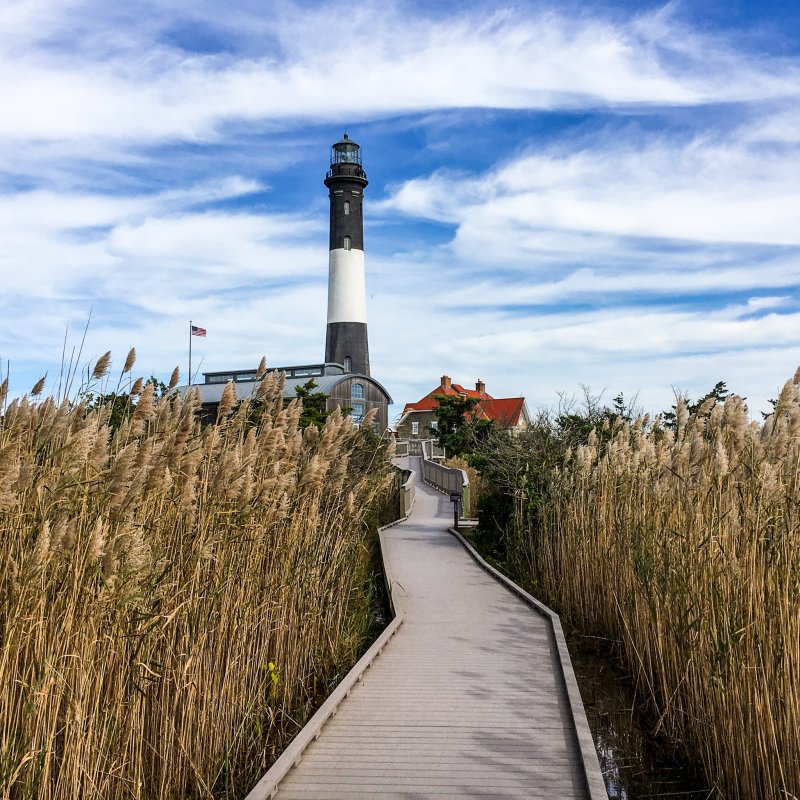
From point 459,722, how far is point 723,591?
1.82 meters

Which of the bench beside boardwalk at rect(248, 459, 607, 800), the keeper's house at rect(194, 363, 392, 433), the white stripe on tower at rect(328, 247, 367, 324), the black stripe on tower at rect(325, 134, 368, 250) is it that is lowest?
the bench beside boardwalk at rect(248, 459, 607, 800)

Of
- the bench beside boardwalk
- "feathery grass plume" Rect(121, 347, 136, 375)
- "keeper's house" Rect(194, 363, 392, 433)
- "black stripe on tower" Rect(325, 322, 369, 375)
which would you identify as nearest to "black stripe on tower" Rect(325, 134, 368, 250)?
"black stripe on tower" Rect(325, 322, 369, 375)

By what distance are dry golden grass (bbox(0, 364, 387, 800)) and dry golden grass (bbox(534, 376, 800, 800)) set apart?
7.54ft

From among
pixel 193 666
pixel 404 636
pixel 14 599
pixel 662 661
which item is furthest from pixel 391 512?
pixel 14 599

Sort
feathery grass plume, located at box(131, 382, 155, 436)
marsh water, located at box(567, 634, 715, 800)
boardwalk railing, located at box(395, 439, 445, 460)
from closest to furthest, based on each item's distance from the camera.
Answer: feathery grass plume, located at box(131, 382, 155, 436), marsh water, located at box(567, 634, 715, 800), boardwalk railing, located at box(395, 439, 445, 460)

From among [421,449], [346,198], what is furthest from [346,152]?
[421,449]

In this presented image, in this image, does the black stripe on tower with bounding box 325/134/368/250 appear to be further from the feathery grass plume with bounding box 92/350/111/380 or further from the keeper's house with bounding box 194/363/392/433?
the feathery grass plume with bounding box 92/350/111/380

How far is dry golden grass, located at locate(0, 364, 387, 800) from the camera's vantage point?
317cm

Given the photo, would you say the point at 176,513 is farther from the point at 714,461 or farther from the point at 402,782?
the point at 714,461

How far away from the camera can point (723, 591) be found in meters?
4.56

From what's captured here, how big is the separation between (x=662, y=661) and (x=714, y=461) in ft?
4.46

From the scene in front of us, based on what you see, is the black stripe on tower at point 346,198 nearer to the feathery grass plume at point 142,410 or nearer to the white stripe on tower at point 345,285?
the white stripe on tower at point 345,285

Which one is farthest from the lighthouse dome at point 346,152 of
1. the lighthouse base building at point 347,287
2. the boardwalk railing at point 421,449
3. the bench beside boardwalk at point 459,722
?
the bench beside boardwalk at point 459,722

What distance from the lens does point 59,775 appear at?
3271mm
